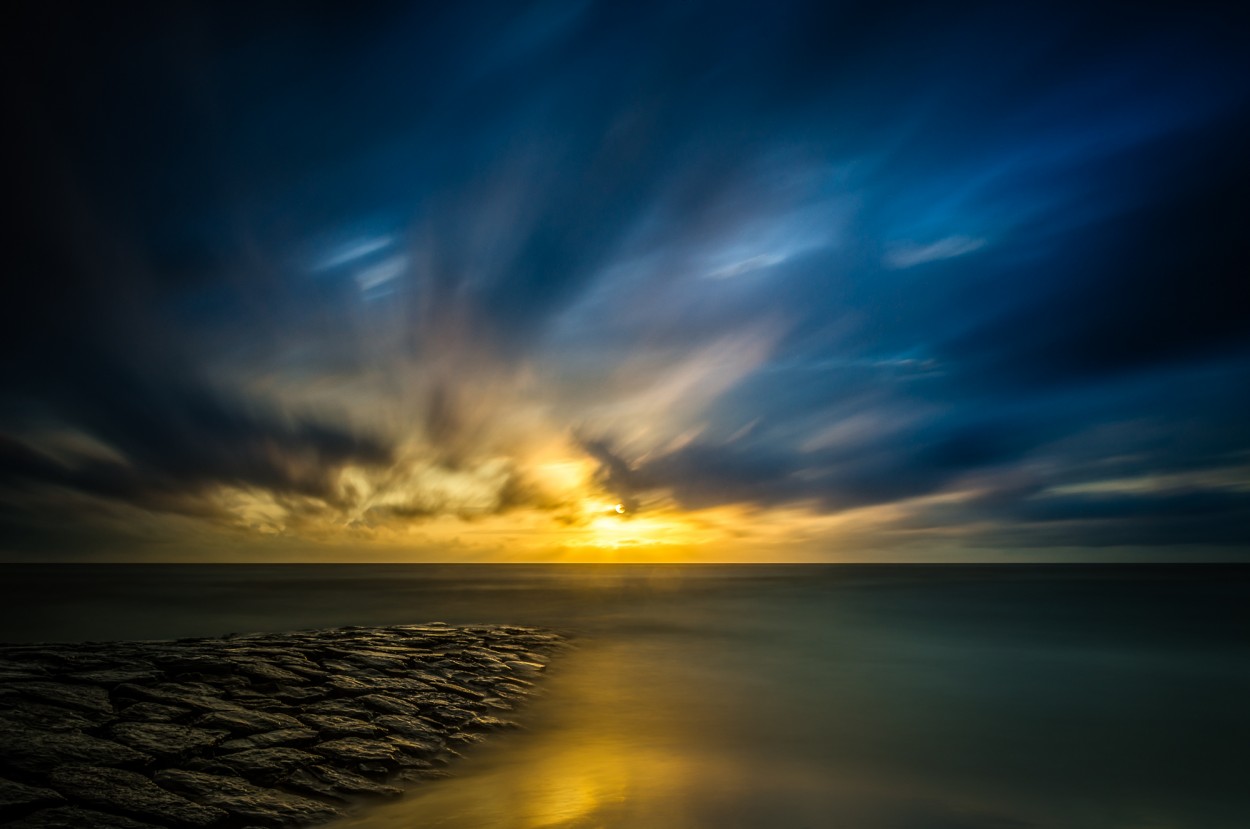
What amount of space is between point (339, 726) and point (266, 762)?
178 centimetres

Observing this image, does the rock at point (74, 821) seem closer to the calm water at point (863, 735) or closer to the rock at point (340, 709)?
the calm water at point (863, 735)

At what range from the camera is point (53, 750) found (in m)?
7.68

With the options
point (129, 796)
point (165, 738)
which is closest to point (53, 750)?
point (165, 738)

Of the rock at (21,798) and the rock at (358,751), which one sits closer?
the rock at (21,798)

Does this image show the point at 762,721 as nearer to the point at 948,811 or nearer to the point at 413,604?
the point at 948,811

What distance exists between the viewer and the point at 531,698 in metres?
15.0

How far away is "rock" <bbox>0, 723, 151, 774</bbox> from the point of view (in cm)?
736

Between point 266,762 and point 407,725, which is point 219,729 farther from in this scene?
point 407,725

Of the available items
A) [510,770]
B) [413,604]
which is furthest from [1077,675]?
[413,604]

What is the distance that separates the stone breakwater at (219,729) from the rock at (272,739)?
3 cm

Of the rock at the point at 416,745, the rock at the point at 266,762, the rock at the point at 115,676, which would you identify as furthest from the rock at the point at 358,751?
the rock at the point at 115,676

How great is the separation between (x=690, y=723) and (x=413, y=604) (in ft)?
134

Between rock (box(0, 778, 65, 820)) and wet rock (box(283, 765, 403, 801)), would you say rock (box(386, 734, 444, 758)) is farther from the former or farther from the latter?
rock (box(0, 778, 65, 820))

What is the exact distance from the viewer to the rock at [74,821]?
20.7 ft
